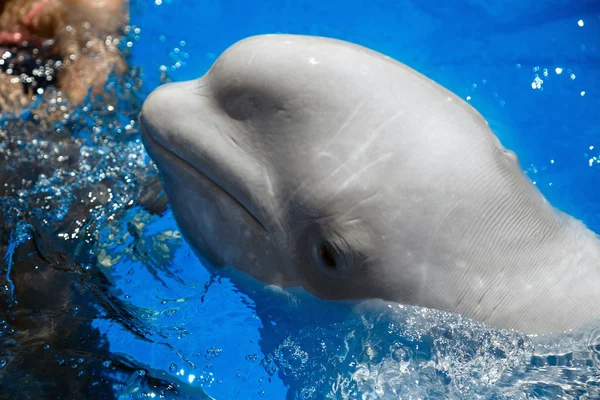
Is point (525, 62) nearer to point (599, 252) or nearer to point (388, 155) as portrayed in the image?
point (599, 252)

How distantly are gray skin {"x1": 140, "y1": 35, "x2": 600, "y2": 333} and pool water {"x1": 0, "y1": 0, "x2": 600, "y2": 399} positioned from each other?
19 centimetres

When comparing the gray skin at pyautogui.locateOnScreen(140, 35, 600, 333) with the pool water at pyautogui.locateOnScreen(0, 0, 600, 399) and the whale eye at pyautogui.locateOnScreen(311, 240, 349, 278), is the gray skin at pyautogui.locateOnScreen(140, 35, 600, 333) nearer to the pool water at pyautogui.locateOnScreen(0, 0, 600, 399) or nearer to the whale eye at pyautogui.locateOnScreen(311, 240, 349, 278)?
the whale eye at pyautogui.locateOnScreen(311, 240, 349, 278)

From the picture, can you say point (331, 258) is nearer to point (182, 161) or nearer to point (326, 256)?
point (326, 256)

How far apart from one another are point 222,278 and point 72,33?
4.71 meters

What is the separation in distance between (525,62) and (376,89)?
4979mm

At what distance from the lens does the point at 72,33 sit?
7141mm

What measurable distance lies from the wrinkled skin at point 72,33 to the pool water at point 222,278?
0.88ft

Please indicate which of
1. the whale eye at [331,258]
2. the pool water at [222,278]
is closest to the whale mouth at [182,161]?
the whale eye at [331,258]

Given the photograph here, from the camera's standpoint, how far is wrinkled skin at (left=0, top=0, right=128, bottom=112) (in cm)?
661

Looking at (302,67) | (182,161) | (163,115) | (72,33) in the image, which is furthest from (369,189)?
(72,33)

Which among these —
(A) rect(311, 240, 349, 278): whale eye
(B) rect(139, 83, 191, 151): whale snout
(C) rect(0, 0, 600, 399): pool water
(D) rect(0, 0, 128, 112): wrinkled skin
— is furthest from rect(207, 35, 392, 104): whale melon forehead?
(D) rect(0, 0, 128, 112): wrinkled skin

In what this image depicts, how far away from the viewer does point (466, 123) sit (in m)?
2.93

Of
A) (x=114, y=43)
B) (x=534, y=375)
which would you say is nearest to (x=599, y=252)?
(x=534, y=375)

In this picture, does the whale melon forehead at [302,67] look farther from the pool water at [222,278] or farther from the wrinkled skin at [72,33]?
the wrinkled skin at [72,33]
